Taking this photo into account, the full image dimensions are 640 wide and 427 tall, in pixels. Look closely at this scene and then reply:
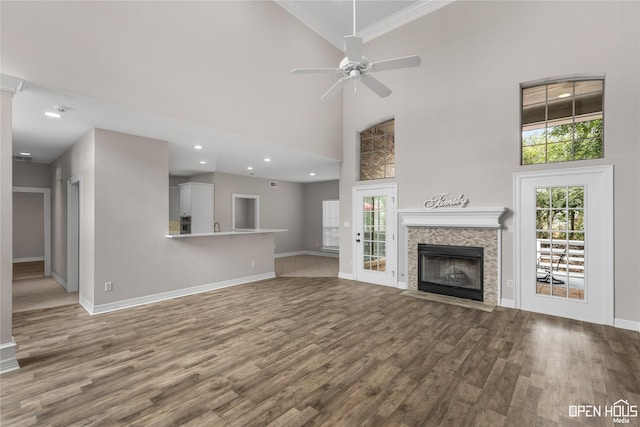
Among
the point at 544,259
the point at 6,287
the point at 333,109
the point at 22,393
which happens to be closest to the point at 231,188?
the point at 333,109

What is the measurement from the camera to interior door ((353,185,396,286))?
221 inches

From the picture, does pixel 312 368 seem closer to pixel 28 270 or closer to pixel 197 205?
pixel 197 205

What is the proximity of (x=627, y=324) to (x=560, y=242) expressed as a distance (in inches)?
46.2

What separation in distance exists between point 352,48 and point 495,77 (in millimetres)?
3049

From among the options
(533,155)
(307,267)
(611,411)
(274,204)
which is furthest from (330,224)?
(611,411)

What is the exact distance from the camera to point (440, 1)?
500 centimetres

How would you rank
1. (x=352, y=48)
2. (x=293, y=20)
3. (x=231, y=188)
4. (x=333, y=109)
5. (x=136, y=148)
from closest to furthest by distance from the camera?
(x=352, y=48) → (x=136, y=148) → (x=293, y=20) → (x=333, y=109) → (x=231, y=188)

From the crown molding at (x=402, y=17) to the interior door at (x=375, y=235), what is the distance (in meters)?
3.19

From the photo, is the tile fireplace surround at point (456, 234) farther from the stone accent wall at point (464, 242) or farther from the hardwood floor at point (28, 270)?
the hardwood floor at point (28, 270)

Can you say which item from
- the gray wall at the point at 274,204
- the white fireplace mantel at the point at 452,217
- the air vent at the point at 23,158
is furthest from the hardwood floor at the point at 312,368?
the gray wall at the point at 274,204

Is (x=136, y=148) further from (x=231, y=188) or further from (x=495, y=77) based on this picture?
(x=495, y=77)

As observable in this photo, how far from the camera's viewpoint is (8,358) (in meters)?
2.56

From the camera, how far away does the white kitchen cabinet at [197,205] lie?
665 cm

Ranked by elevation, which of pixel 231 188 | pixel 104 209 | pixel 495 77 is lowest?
pixel 104 209
